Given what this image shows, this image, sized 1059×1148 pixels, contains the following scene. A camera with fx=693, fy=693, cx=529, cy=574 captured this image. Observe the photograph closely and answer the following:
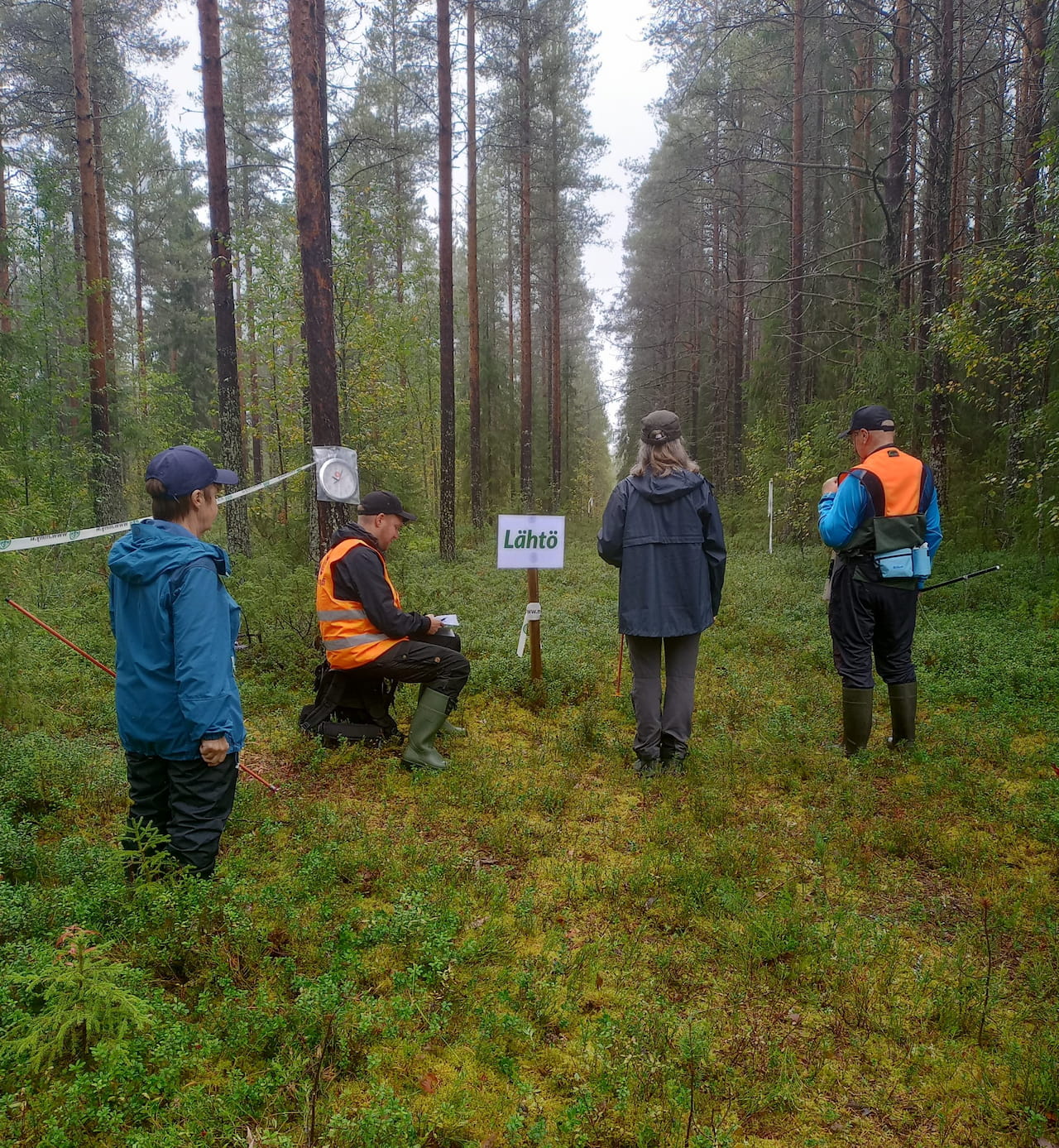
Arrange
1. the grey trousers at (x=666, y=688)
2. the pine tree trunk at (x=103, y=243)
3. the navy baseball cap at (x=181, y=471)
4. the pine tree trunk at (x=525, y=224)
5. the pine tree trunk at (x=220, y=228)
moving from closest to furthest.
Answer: the navy baseball cap at (x=181, y=471)
the grey trousers at (x=666, y=688)
the pine tree trunk at (x=220, y=228)
the pine tree trunk at (x=103, y=243)
the pine tree trunk at (x=525, y=224)

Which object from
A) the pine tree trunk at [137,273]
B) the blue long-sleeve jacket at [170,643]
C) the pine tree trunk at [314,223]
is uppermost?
the pine tree trunk at [137,273]

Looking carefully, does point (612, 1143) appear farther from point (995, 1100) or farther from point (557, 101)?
point (557, 101)

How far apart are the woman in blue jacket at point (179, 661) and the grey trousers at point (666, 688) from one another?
285 cm

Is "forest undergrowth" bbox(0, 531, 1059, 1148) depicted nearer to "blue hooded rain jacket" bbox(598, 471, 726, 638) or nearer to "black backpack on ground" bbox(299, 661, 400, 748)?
"black backpack on ground" bbox(299, 661, 400, 748)

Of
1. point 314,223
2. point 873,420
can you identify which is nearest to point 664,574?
point 873,420

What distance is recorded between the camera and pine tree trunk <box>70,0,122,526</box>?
13617mm

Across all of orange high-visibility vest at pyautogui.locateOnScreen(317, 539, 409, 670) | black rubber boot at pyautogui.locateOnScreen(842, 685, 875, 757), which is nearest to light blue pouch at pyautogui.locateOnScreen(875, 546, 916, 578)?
black rubber boot at pyautogui.locateOnScreen(842, 685, 875, 757)

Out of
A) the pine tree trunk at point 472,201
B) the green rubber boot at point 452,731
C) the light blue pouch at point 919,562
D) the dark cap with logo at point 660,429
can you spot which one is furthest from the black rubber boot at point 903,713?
the pine tree trunk at point 472,201

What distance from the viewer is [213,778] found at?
3.11m

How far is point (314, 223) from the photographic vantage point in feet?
21.9

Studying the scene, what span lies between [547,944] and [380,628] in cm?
254

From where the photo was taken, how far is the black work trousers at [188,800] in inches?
121

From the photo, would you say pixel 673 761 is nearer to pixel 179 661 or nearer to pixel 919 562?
pixel 919 562

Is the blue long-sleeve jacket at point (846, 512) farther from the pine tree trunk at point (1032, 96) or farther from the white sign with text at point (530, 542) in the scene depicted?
the pine tree trunk at point (1032, 96)
